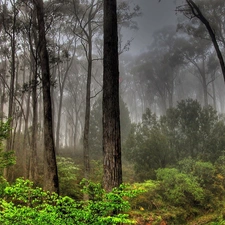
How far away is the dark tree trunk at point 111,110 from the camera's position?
5.05 metres

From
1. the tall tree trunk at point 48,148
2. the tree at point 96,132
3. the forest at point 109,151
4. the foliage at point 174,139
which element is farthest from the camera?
the tree at point 96,132

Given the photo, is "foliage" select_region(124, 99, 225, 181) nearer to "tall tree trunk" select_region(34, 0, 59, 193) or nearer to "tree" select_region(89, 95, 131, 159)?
"tree" select_region(89, 95, 131, 159)

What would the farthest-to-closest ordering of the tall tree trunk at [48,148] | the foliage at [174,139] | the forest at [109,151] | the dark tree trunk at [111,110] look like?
the foliage at [174,139] → the tall tree trunk at [48,148] → the dark tree trunk at [111,110] → the forest at [109,151]

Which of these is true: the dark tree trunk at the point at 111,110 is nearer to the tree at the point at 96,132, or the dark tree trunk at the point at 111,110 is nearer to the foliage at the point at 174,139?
the foliage at the point at 174,139

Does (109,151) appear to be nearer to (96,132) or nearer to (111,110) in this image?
(111,110)

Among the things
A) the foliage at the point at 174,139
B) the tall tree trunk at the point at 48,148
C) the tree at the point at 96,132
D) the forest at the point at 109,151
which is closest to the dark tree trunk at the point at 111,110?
the forest at the point at 109,151

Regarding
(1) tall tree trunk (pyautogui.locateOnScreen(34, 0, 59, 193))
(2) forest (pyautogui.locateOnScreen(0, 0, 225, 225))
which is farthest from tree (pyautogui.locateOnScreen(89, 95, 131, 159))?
(1) tall tree trunk (pyautogui.locateOnScreen(34, 0, 59, 193))

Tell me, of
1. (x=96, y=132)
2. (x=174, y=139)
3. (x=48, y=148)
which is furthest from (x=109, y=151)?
(x=96, y=132)

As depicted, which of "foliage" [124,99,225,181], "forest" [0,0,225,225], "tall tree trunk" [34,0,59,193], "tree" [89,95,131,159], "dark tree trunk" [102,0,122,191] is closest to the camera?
"forest" [0,0,225,225]

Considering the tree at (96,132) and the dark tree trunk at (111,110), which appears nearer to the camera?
the dark tree trunk at (111,110)

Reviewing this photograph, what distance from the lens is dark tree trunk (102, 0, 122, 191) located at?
505 centimetres

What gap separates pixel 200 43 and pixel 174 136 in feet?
62.1

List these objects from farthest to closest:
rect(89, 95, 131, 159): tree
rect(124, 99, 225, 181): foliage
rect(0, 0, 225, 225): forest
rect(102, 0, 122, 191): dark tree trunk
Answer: rect(89, 95, 131, 159): tree
rect(124, 99, 225, 181): foliage
rect(102, 0, 122, 191): dark tree trunk
rect(0, 0, 225, 225): forest

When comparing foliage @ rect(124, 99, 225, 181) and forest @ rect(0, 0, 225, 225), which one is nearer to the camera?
forest @ rect(0, 0, 225, 225)
